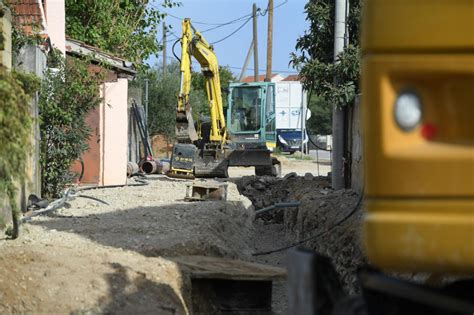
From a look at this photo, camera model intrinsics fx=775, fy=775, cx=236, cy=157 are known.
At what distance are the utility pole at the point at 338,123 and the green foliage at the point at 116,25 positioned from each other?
9081 millimetres

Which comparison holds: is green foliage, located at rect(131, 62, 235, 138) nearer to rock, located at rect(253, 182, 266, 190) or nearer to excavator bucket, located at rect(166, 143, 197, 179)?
excavator bucket, located at rect(166, 143, 197, 179)

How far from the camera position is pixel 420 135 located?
9.27 ft

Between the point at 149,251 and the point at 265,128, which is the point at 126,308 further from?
the point at 265,128

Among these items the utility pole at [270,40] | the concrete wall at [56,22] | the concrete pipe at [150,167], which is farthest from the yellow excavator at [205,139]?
the utility pole at [270,40]

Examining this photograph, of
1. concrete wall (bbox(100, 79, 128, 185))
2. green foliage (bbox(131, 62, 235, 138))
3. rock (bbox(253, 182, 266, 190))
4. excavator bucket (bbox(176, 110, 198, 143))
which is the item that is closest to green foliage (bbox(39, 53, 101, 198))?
concrete wall (bbox(100, 79, 128, 185))

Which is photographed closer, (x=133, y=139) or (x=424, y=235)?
(x=424, y=235)

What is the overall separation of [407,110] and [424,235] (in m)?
0.46

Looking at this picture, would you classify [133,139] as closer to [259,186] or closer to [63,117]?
[259,186]

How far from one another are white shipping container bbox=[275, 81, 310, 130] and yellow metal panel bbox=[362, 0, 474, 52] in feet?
135

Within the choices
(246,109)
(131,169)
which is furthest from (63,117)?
(246,109)

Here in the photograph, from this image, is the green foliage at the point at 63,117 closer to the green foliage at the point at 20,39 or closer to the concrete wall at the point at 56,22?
the green foliage at the point at 20,39

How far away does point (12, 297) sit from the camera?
6777mm

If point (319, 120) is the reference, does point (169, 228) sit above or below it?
below

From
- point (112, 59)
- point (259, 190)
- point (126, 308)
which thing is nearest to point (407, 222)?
point (126, 308)
